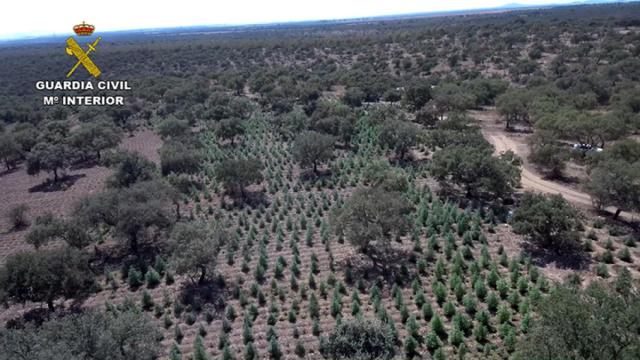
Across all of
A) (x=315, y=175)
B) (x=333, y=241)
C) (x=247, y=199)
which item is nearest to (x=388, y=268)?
(x=333, y=241)

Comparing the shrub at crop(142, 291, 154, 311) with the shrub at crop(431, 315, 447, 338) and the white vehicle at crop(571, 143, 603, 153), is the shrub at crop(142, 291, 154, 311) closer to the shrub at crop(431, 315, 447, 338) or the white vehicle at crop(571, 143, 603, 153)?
the shrub at crop(431, 315, 447, 338)

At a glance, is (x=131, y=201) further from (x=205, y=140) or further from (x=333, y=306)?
(x=205, y=140)

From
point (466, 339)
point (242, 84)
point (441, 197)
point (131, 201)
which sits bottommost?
point (466, 339)

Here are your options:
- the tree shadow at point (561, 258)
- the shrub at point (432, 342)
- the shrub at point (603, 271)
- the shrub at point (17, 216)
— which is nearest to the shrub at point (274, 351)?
the shrub at point (432, 342)

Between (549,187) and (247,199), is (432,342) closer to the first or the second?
(247,199)

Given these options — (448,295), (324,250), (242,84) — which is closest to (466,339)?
(448,295)

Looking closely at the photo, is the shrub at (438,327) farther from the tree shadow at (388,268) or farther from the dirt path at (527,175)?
the dirt path at (527,175)

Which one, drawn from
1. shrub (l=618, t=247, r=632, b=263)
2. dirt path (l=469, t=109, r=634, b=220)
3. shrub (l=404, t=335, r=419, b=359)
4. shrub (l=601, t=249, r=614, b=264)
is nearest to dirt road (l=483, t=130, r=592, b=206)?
dirt path (l=469, t=109, r=634, b=220)
